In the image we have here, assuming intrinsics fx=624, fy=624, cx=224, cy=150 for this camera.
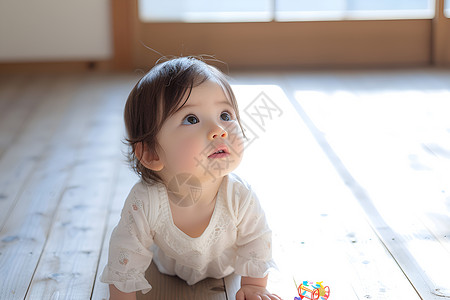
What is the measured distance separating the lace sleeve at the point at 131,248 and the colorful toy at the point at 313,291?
0.86 ft

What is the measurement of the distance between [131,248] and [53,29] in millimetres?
2069

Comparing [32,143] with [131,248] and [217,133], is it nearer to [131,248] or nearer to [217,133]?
[131,248]

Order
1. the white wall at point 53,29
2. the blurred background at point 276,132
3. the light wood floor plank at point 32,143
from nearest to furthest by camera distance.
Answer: the blurred background at point 276,132 → the light wood floor plank at point 32,143 → the white wall at point 53,29

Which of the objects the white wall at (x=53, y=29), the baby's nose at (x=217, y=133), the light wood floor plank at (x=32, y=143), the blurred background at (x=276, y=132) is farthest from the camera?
the white wall at (x=53, y=29)

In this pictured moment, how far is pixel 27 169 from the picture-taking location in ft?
5.77

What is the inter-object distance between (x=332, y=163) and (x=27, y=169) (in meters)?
0.87

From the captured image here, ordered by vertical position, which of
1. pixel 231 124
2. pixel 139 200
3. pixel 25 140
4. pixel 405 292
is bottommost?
pixel 25 140

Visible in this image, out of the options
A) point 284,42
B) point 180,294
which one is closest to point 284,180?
point 180,294

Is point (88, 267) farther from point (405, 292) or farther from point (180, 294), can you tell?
point (405, 292)

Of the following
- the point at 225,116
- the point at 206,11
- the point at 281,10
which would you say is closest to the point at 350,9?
the point at 281,10

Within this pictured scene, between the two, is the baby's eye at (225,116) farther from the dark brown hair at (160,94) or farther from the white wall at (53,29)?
the white wall at (53,29)

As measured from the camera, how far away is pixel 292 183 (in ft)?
5.41

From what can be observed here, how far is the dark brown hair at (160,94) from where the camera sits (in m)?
1.01

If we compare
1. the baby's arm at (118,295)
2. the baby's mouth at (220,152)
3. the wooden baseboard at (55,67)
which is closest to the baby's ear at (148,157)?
the baby's mouth at (220,152)
